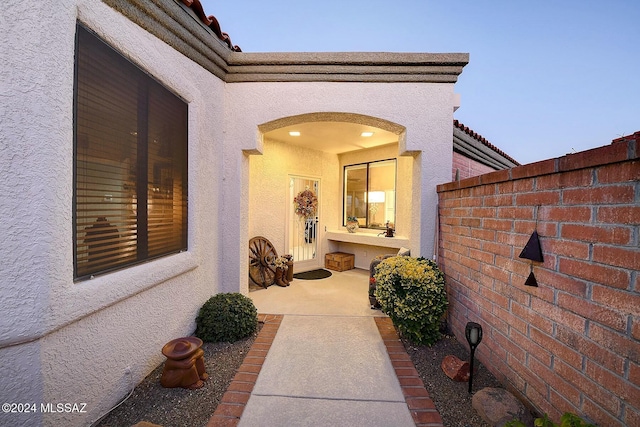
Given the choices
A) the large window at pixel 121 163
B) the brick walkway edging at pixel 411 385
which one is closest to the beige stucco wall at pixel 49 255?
the large window at pixel 121 163

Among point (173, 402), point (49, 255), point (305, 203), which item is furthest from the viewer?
point (305, 203)

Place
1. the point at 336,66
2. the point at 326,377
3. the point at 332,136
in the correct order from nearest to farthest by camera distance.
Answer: the point at 326,377, the point at 336,66, the point at 332,136

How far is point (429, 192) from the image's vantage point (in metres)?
3.47

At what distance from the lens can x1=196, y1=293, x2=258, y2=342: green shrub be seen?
9.34ft

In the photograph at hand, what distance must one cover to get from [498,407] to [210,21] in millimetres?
4653

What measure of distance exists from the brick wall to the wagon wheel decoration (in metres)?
3.60

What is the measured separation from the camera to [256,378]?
7.39 ft

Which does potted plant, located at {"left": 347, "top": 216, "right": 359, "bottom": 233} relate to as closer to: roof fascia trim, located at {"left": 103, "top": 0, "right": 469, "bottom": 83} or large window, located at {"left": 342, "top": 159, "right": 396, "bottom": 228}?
large window, located at {"left": 342, "top": 159, "right": 396, "bottom": 228}

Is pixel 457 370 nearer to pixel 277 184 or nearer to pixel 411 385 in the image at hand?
pixel 411 385

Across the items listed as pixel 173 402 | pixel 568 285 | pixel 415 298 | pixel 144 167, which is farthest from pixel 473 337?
pixel 144 167

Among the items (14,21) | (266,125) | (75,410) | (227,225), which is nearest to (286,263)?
(227,225)

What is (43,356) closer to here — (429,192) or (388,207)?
(429,192)

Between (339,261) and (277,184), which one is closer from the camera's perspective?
(277,184)

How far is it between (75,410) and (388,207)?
19.0ft
